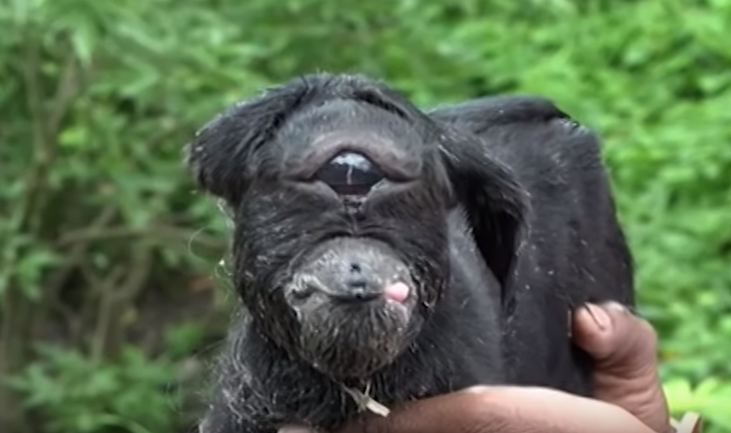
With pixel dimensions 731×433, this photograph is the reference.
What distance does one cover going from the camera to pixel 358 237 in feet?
5.58

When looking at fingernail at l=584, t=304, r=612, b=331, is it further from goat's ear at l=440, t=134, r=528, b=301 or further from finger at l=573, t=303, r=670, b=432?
goat's ear at l=440, t=134, r=528, b=301

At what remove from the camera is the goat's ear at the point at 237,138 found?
1.79 meters

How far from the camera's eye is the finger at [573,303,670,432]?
2.37 m

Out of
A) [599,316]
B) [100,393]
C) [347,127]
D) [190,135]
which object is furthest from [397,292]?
[100,393]

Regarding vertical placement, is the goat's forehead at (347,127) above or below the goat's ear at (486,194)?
above

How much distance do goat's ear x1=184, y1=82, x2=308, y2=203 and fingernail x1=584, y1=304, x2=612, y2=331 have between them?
0.75 meters

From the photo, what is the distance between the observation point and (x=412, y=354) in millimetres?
1872

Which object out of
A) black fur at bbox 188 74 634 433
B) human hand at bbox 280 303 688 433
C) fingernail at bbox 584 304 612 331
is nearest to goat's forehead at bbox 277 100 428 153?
black fur at bbox 188 74 634 433

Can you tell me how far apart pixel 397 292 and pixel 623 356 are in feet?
2.57

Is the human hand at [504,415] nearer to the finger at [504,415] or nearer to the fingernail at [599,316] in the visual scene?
the finger at [504,415]

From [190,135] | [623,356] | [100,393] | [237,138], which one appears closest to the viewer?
[237,138]

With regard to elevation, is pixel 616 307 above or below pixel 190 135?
below

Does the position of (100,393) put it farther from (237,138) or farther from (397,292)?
(397,292)

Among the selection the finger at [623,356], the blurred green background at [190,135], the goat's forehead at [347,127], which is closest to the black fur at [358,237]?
the goat's forehead at [347,127]
